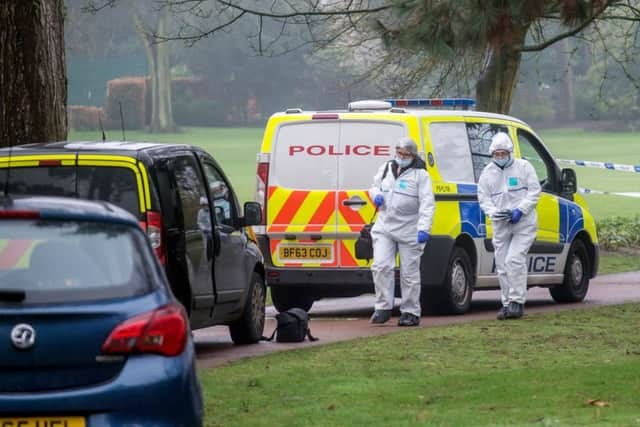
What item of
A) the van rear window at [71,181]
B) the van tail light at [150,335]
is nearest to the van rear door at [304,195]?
the van rear window at [71,181]

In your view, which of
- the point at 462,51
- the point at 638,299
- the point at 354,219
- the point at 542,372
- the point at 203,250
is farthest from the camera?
the point at 462,51

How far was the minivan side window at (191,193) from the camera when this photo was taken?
11094mm

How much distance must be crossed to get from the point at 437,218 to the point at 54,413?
9201mm

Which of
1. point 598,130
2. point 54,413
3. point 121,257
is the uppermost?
point 121,257

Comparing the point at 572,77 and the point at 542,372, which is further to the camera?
the point at 572,77

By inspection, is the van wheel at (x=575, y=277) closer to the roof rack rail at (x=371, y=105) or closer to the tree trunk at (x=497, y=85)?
the roof rack rail at (x=371, y=105)

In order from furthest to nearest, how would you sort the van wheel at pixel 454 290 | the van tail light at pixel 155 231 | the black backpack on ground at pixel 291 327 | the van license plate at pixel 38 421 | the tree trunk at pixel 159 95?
the tree trunk at pixel 159 95 < the van wheel at pixel 454 290 < the black backpack on ground at pixel 291 327 < the van tail light at pixel 155 231 < the van license plate at pixel 38 421

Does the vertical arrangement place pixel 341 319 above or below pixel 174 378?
below

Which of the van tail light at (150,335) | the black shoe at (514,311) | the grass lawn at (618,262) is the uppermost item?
the van tail light at (150,335)

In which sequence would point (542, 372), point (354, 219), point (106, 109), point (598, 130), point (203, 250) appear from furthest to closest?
1. point (598, 130)
2. point (106, 109)
3. point (354, 219)
4. point (203, 250)
5. point (542, 372)

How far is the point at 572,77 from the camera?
91250 mm

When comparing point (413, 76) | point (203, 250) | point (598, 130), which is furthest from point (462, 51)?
point (598, 130)

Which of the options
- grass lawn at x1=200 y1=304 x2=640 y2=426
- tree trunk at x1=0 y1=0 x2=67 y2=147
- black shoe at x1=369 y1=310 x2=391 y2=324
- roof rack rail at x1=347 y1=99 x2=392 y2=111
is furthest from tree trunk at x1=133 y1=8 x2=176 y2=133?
grass lawn at x1=200 y1=304 x2=640 y2=426

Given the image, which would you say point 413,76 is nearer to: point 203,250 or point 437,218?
point 437,218
